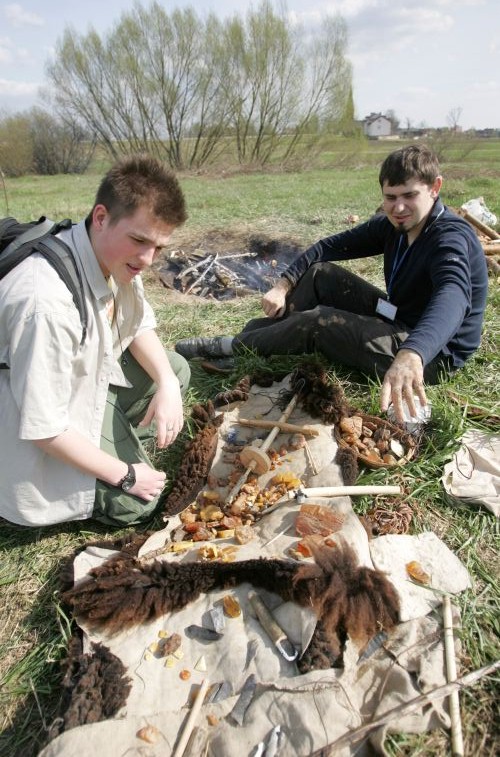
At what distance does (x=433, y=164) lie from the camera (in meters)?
2.72

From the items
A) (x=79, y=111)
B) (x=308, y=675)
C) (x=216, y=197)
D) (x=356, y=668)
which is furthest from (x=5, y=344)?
(x=79, y=111)

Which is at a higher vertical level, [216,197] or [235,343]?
[216,197]

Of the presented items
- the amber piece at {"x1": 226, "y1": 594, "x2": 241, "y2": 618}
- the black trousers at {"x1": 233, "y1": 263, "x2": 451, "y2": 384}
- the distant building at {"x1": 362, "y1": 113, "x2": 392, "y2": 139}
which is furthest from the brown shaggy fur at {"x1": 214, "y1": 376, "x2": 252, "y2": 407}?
the distant building at {"x1": 362, "y1": 113, "x2": 392, "y2": 139}

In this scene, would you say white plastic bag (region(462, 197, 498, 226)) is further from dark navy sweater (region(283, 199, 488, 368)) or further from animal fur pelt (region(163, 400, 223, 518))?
animal fur pelt (region(163, 400, 223, 518))

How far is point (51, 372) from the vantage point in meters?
1.83

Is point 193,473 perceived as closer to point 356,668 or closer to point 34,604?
point 34,604

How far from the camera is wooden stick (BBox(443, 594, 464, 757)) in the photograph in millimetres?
1486

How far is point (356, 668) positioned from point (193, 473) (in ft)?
4.14

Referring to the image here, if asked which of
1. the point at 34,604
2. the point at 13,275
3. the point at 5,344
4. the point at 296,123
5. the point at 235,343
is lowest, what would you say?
the point at 34,604

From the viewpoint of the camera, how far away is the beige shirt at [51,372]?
178 centimetres

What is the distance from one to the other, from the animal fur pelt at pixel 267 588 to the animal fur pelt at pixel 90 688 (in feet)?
0.42

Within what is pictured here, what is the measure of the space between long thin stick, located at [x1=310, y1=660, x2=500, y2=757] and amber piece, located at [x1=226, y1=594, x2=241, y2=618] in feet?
1.77

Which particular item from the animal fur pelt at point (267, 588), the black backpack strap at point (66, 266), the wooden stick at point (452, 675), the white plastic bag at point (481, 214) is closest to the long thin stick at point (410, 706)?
the wooden stick at point (452, 675)

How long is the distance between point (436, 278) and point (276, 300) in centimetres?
114
